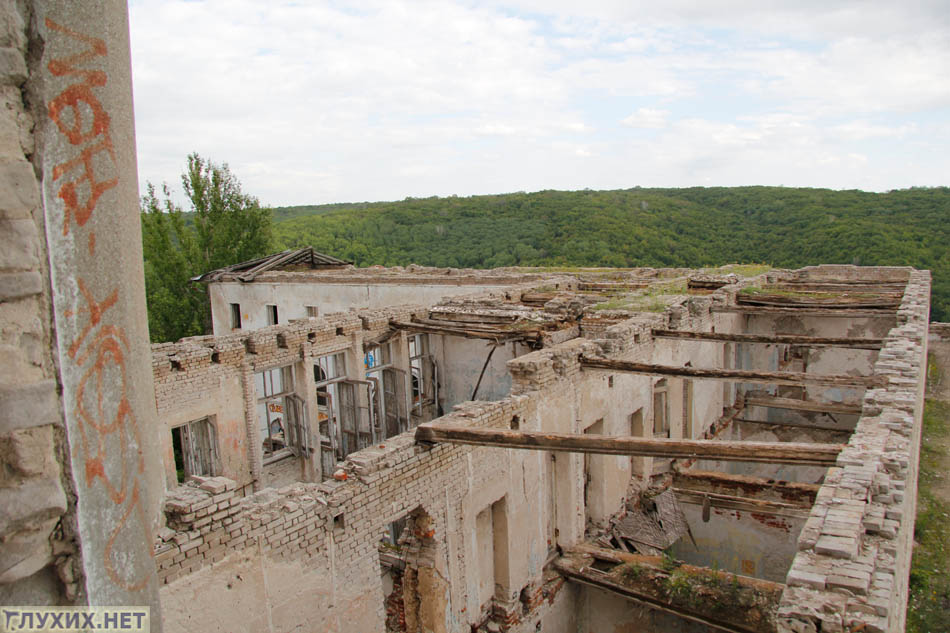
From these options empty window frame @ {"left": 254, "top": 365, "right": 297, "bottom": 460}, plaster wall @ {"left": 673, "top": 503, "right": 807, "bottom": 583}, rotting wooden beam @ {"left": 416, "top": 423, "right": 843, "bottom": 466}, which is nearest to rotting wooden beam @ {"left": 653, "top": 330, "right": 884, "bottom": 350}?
plaster wall @ {"left": 673, "top": 503, "right": 807, "bottom": 583}

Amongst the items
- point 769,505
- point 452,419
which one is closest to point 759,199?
point 769,505

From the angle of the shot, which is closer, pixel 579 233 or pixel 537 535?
pixel 537 535

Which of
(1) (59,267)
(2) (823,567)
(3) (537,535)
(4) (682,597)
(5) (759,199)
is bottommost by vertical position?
(4) (682,597)

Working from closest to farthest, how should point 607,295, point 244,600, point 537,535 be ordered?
point 244,600
point 537,535
point 607,295

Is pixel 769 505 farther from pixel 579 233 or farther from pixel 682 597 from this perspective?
pixel 579 233

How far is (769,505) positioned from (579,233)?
43.4 meters

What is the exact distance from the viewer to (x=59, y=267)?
2.07 m

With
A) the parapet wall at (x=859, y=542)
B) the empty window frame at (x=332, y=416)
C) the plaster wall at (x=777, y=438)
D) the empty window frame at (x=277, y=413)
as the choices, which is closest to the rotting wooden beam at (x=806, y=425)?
the plaster wall at (x=777, y=438)

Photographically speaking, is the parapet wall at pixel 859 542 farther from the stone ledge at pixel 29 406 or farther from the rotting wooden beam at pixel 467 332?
the rotting wooden beam at pixel 467 332

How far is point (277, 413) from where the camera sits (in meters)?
16.8

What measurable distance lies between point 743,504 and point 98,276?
1178cm

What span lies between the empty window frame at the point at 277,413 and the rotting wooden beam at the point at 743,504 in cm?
773

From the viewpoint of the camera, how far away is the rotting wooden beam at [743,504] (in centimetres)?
1133

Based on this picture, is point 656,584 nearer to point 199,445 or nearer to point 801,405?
point 199,445
